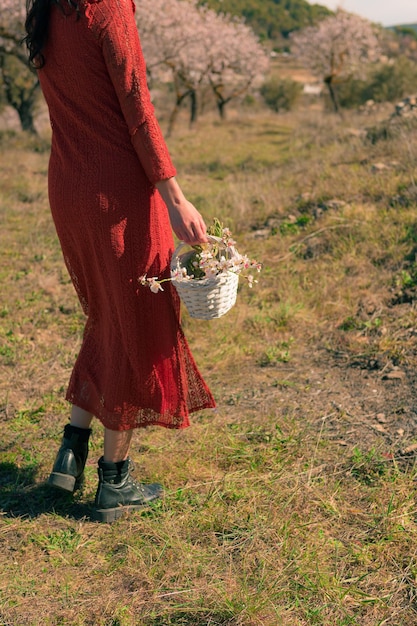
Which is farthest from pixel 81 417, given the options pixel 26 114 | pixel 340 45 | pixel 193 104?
pixel 340 45

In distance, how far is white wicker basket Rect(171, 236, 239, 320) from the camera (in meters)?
1.86

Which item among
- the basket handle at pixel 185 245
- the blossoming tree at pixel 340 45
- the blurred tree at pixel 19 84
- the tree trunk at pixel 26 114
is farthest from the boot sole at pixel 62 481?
the blossoming tree at pixel 340 45

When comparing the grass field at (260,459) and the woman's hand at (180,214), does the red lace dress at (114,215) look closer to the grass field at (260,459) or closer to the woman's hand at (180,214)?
the woman's hand at (180,214)

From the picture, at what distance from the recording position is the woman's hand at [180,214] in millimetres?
1819

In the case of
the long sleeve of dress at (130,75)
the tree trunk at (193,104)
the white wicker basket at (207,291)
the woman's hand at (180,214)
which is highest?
the long sleeve of dress at (130,75)

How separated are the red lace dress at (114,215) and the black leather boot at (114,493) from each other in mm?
169

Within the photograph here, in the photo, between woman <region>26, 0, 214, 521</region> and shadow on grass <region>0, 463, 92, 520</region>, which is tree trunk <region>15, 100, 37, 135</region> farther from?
woman <region>26, 0, 214, 521</region>

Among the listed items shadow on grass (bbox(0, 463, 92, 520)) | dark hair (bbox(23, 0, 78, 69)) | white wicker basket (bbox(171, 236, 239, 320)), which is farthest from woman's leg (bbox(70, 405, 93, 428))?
dark hair (bbox(23, 0, 78, 69))

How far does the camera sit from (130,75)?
1720mm

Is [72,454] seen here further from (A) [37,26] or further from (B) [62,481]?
(A) [37,26]

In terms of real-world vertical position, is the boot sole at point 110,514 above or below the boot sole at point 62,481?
below

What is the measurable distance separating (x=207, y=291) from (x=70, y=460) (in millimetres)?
797

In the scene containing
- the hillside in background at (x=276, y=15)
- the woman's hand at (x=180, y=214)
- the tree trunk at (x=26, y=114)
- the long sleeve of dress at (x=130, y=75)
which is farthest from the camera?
the hillside in background at (x=276, y=15)

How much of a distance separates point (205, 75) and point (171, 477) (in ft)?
72.1
